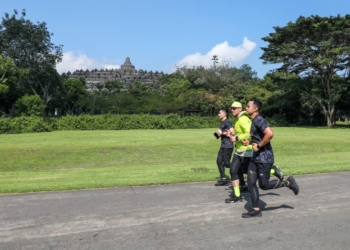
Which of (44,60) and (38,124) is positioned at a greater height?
(44,60)

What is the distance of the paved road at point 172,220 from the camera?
4.30m

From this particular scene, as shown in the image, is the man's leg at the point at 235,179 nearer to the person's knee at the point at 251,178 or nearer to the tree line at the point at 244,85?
the person's knee at the point at 251,178

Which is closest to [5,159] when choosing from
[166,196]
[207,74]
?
[166,196]

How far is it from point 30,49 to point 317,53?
44.1 metres

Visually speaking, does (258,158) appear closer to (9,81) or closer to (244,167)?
(244,167)

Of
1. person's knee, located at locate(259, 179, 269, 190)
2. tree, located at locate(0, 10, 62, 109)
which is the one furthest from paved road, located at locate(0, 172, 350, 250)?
tree, located at locate(0, 10, 62, 109)

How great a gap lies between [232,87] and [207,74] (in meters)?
19.5

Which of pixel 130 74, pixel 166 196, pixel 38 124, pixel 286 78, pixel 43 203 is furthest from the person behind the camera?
pixel 130 74

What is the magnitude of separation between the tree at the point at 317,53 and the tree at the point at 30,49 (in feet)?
119

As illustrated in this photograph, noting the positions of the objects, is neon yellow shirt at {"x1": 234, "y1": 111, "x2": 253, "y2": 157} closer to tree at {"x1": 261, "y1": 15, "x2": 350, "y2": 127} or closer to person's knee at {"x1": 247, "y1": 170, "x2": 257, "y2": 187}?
person's knee at {"x1": 247, "y1": 170, "x2": 257, "y2": 187}

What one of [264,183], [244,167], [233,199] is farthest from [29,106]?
[264,183]

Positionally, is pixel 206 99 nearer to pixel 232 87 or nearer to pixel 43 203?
pixel 232 87

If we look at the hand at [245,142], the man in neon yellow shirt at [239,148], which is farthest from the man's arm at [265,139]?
the man in neon yellow shirt at [239,148]

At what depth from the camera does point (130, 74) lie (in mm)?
198750
